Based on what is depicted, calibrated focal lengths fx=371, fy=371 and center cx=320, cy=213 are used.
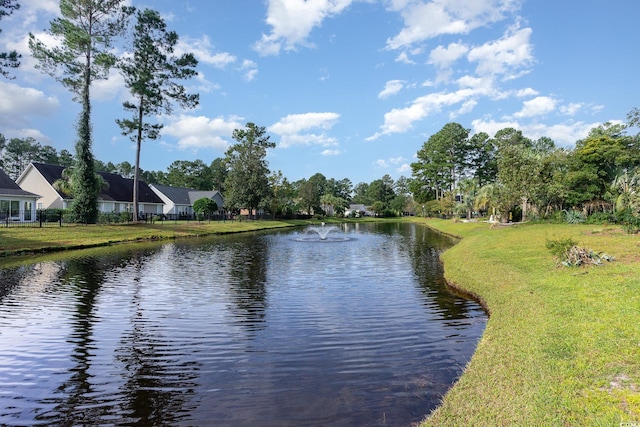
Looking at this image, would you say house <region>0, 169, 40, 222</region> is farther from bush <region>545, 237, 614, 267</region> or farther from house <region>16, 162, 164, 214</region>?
bush <region>545, 237, 614, 267</region>

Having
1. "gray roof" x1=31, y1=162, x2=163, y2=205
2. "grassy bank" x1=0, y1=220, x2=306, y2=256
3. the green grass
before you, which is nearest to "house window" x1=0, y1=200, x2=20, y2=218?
"gray roof" x1=31, y1=162, x2=163, y2=205

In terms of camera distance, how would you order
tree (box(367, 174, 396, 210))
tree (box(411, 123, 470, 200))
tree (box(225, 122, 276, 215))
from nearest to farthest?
tree (box(225, 122, 276, 215)) → tree (box(411, 123, 470, 200)) → tree (box(367, 174, 396, 210))

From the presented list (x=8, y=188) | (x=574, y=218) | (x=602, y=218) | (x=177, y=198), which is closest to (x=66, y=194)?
(x=8, y=188)

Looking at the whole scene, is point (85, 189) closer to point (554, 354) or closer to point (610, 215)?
point (554, 354)

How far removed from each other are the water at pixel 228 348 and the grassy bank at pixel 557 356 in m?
0.71

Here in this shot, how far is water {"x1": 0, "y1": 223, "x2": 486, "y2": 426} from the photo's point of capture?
521 cm

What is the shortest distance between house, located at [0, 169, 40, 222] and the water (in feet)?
84.4

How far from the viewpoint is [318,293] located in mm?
12305

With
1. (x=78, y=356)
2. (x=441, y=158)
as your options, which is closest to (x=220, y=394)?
(x=78, y=356)

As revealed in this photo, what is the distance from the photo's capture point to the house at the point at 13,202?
35106mm

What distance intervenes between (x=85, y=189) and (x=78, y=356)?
32.0m

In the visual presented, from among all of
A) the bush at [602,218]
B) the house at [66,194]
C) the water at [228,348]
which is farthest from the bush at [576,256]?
the house at [66,194]

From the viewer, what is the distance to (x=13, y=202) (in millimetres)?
37625

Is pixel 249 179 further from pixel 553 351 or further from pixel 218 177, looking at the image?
pixel 553 351
